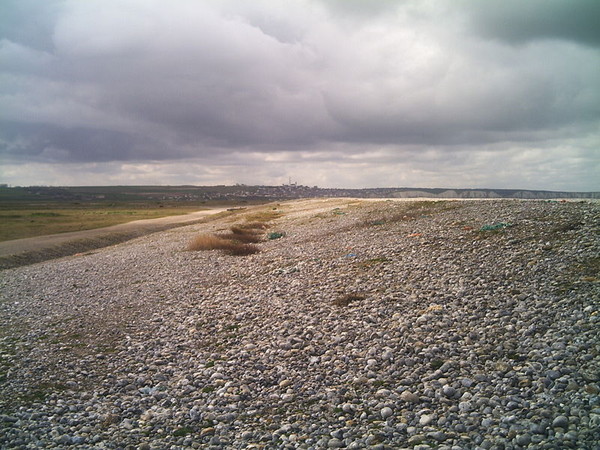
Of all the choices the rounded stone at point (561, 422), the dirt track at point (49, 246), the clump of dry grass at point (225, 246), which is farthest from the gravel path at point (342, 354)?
the dirt track at point (49, 246)

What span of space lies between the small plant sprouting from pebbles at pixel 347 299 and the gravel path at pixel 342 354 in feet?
0.16

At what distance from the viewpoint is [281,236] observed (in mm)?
37344

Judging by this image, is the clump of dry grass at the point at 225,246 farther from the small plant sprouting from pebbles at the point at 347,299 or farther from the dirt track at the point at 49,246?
the dirt track at the point at 49,246

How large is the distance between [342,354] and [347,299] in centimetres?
402

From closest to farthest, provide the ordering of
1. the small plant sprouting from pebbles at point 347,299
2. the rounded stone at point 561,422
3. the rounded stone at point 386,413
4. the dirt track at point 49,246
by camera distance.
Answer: the rounded stone at point 561,422, the rounded stone at point 386,413, the small plant sprouting from pebbles at point 347,299, the dirt track at point 49,246

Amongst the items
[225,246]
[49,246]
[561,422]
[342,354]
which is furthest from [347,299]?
[49,246]

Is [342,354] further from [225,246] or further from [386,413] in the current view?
[225,246]

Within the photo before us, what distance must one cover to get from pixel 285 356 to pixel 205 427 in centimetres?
334

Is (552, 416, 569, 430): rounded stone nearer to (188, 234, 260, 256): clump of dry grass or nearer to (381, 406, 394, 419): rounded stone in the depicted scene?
(381, 406, 394, 419): rounded stone

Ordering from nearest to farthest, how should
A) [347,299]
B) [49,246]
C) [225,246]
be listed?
[347,299] < [225,246] < [49,246]

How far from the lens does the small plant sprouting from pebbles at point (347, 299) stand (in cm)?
1460

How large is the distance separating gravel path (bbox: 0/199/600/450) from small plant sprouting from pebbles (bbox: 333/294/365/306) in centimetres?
5

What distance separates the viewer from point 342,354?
10789 mm

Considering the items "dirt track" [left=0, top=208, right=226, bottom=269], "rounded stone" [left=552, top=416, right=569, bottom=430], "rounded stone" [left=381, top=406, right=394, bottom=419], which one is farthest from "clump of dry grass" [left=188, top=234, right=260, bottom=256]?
"rounded stone" [left=552, top=416, right=569, bottom=430]
